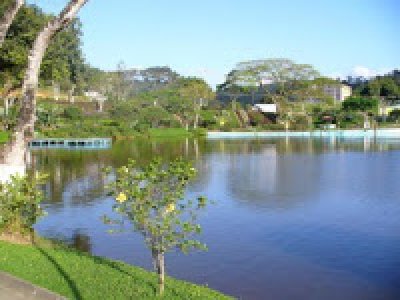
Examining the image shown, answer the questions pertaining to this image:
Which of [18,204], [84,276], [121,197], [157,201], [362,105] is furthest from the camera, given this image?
[362,105]

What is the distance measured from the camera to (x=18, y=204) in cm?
749

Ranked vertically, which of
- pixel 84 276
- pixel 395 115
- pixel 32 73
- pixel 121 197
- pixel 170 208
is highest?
pixel 32 73

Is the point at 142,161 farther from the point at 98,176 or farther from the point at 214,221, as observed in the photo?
the point at 214,221

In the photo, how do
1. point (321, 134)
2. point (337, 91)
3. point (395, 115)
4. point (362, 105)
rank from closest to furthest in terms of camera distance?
1. point (321, 134)
2. point (362, 105)
3. point (395, 115)
4. point (337, 91)

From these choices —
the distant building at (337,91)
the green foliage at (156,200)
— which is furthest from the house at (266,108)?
the green foliage at (156,200)

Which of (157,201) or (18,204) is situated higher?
(157,201)

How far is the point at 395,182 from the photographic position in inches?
696

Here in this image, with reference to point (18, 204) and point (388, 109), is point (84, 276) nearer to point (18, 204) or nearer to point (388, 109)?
point (18, 204)

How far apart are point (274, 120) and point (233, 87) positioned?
904 centimetres

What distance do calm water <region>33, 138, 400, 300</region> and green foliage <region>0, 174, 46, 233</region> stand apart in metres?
1.90

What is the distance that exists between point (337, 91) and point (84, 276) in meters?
60.8

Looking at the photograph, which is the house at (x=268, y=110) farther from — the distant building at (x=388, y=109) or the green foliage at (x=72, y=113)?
the green foliage at (x=72, y=113)

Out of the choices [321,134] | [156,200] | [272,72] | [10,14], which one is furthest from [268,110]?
[156,200]

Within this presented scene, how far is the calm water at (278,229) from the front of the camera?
8.16 m
